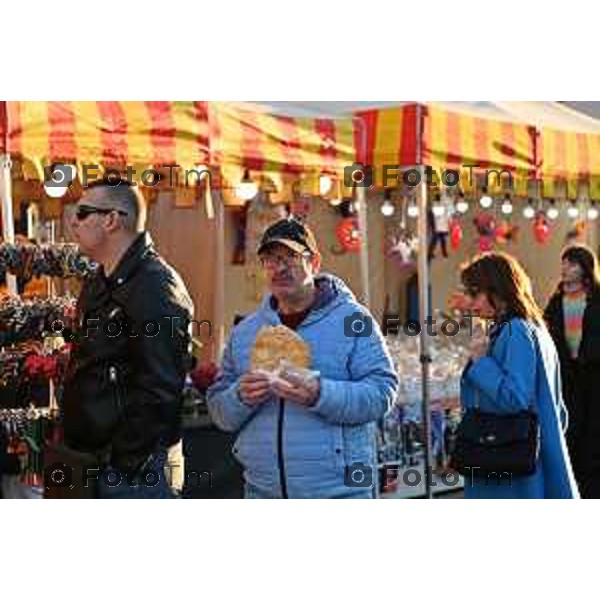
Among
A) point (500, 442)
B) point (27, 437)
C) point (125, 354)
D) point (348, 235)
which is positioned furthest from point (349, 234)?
point (27, 437)

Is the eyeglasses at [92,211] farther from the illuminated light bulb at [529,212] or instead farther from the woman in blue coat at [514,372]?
the illuminated light bulb at [529,212]

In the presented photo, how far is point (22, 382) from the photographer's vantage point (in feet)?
14.3

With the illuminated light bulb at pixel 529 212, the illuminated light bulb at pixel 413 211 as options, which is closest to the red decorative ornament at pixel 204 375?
the illuminated light bulb at pixel 413 211

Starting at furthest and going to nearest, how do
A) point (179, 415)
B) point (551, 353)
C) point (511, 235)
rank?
point (511, 235) → point (551, 353) → point (179, 415)

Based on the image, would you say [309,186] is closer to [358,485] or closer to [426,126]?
[426,126]

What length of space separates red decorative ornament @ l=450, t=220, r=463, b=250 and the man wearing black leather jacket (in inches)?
46.5

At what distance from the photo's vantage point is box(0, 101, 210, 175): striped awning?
430 cm

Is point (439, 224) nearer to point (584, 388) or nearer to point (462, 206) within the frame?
point (462, 206)

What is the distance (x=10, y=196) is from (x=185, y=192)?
596mm

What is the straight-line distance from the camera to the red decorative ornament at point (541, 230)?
4.80 m

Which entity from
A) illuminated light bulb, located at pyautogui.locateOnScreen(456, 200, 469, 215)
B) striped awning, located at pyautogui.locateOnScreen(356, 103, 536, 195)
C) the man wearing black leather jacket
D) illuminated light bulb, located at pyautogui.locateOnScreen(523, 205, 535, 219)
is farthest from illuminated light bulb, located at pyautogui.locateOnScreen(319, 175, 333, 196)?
illuminated light bulb, located at pyautogui.locateOnScreen(523, 205, 535, 219)

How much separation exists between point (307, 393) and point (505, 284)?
0.79 metres

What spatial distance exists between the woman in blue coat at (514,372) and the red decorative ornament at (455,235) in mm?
445
